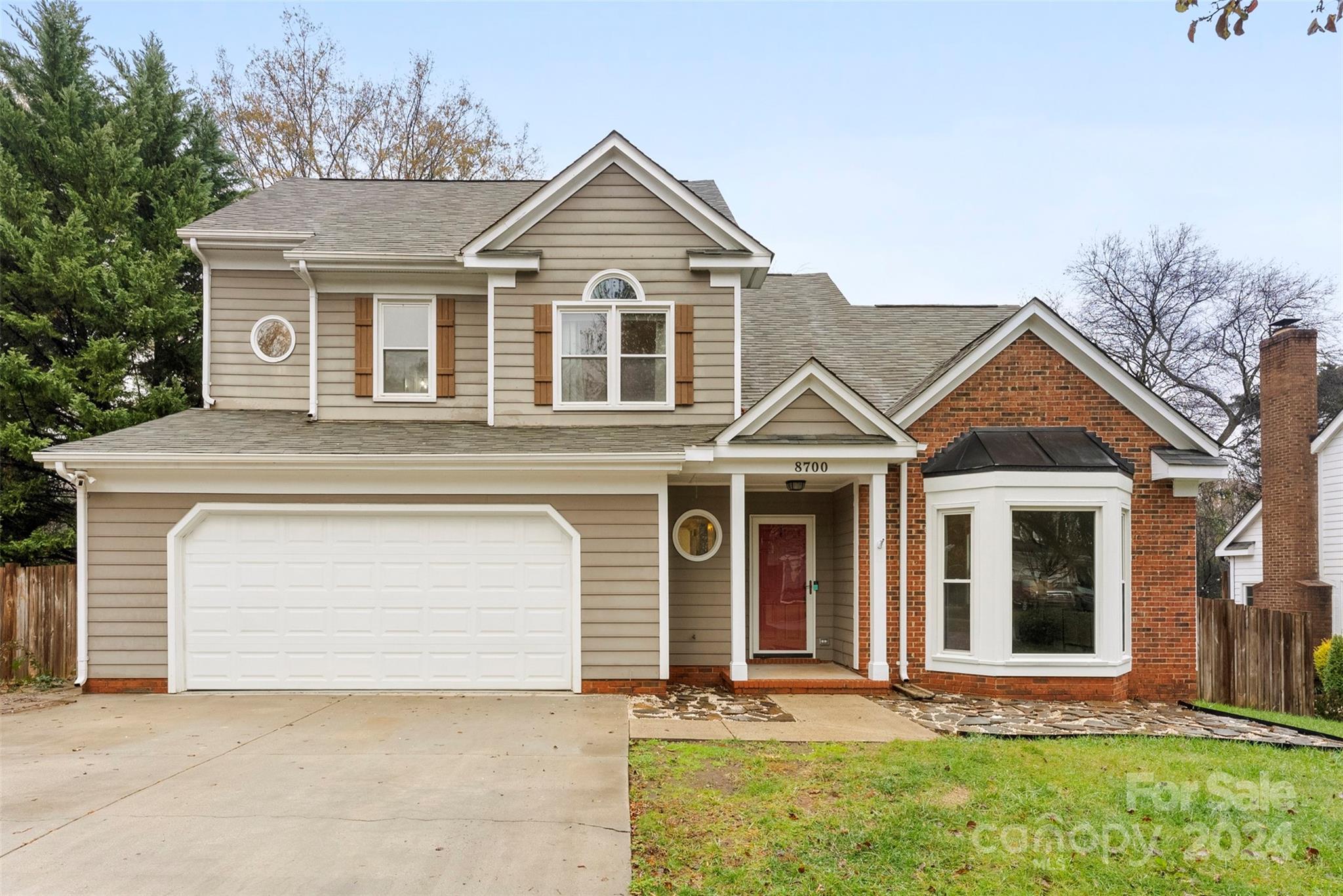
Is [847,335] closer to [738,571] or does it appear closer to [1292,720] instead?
[738,571]

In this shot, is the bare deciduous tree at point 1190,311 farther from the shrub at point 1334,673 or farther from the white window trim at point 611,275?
the white window trim at point 611,275

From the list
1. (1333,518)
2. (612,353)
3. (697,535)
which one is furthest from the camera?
(1333,518)

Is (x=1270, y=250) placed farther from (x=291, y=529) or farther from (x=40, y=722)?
(x=40, y=722)

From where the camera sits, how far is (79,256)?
A: 50.4 feet

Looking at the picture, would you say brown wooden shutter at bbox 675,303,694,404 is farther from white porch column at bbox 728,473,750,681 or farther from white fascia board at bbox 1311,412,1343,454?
white fascia board at bbox 1311,412,1343,454

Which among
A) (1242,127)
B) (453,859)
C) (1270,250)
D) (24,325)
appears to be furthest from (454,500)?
(1270,250)

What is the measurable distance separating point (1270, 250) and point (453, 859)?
34287 millimetres

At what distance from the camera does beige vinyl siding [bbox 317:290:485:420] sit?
465 inches

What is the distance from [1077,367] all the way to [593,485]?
21.4 feet

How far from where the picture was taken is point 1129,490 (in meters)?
10.7

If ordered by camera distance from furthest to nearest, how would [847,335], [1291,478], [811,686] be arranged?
[1291,478], [847,335], [811,686]

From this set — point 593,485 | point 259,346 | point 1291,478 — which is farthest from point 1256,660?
point 259,346

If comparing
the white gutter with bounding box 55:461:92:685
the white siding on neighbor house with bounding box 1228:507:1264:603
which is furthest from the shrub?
the white gutter with bounding box 55:461:92:685

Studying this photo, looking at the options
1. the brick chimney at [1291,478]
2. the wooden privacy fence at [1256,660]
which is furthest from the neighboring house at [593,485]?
the brick chimney at [1291,478]
